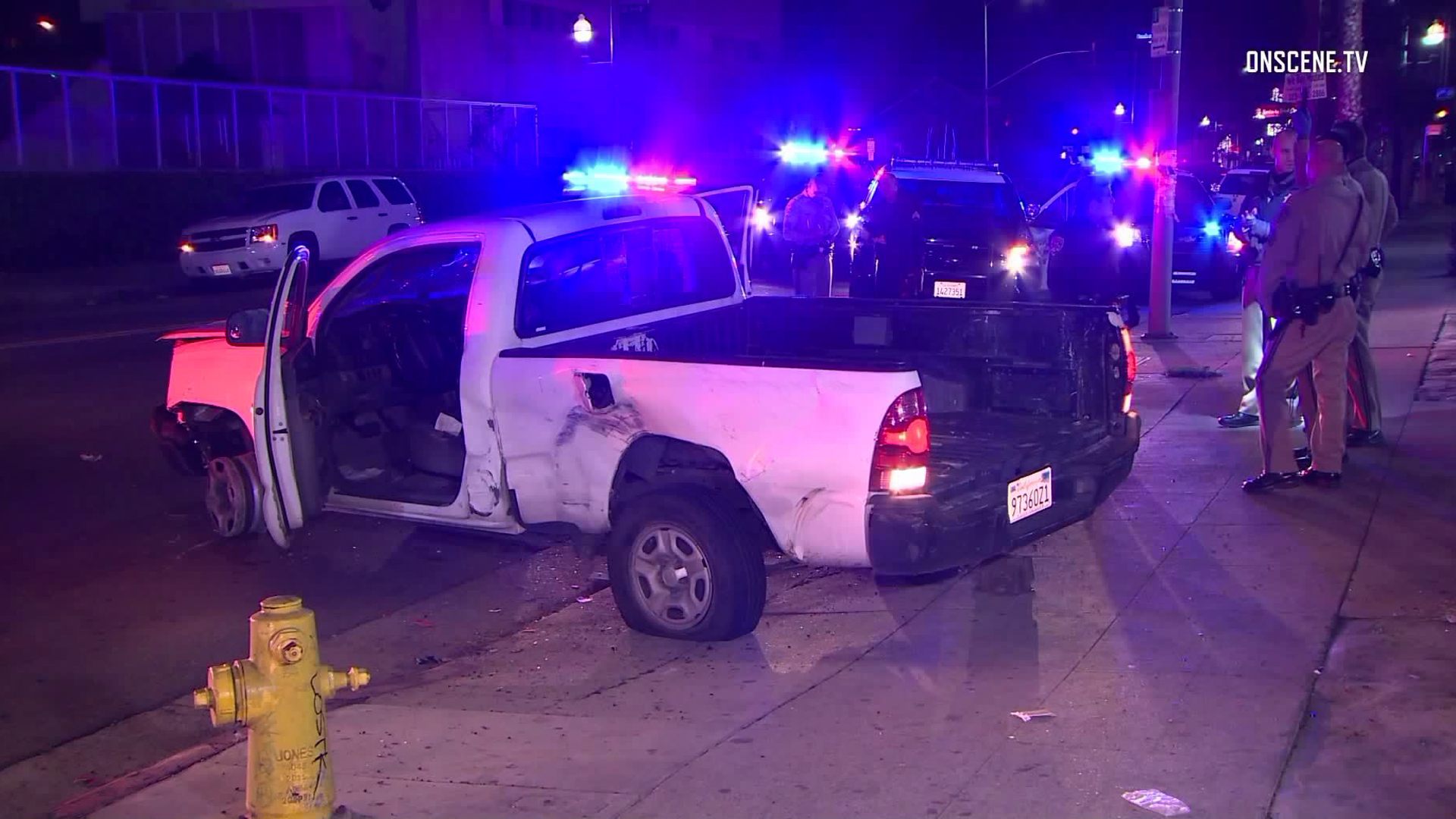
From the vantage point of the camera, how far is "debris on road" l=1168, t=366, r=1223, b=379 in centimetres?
1231

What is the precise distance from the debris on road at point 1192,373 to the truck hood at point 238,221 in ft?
52.0

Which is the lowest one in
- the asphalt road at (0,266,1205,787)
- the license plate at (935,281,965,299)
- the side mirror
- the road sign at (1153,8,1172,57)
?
the asphalt road at (0,266,1205,787)

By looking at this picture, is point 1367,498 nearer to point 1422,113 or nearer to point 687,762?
point 687,762

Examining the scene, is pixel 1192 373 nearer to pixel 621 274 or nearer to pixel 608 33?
pixel 621 274

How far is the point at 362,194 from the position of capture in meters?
26.3

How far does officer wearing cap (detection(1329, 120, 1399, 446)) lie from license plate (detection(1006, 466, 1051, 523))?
137 inches

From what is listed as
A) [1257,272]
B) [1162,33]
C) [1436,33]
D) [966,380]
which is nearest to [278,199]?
[1162,33]

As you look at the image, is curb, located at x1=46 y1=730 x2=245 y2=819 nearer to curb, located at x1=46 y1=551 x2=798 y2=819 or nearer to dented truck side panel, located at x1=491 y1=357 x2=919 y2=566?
curb, located at x1=46 y1=551 x2=798 y2=819

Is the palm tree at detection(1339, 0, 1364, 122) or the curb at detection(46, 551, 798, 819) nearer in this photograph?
the curb at detection(46, 551, 798, 819)

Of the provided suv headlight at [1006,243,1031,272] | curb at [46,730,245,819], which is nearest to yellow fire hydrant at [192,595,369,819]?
curb at [46,730,245,819]

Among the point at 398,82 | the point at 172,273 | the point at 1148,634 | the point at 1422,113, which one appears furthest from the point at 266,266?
the point at 1422,113

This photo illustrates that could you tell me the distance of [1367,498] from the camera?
7852 mm

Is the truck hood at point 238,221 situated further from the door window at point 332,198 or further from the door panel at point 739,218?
the door panel at point 739,218

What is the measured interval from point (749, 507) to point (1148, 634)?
1.68m
